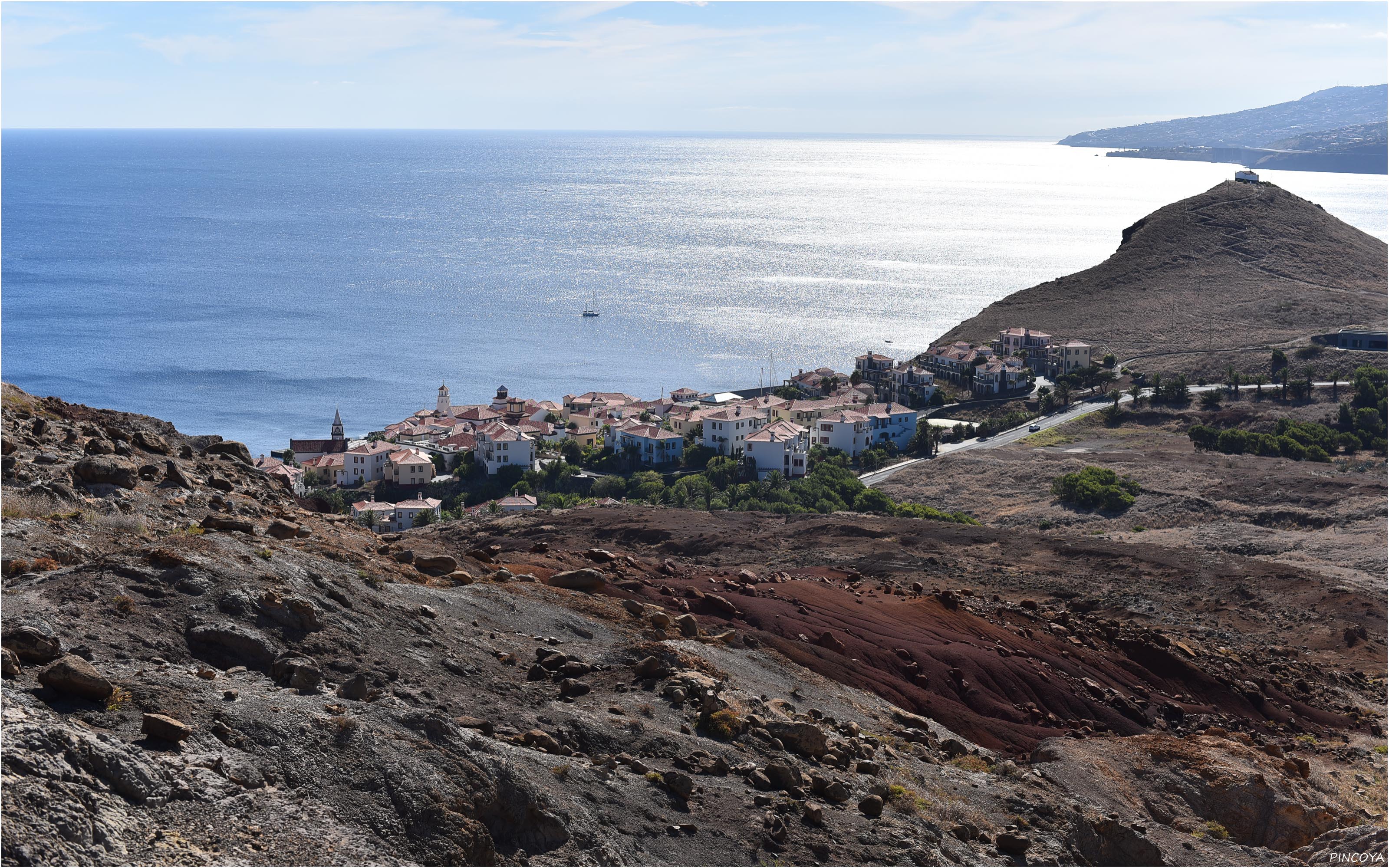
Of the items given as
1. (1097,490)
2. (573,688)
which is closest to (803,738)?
(573,688)

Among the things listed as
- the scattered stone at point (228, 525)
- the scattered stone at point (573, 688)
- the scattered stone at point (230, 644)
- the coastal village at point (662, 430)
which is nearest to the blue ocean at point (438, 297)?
the coastal village at point (662, 430)

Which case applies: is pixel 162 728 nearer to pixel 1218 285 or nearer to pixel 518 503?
pixel 518 503

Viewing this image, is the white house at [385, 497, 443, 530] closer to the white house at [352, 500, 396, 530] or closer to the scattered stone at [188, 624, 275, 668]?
the white house at [352, 500, 396, 530]

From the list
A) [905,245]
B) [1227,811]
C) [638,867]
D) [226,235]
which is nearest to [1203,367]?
[1227,811]

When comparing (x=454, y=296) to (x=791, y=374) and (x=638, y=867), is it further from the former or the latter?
(x=638, y=867)

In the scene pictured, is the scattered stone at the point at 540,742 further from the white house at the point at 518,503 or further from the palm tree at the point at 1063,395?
the palm tree at the point at 1063,395

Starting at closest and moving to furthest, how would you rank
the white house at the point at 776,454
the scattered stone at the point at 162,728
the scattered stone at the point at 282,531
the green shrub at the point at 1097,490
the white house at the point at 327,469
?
the scattered stone at the point at 162,728 → the scattered stone at the point at 282,531 → the green shrub at the point at 1097,490 → the white house at the point at 776,454 → the white house at the point at 327,469
